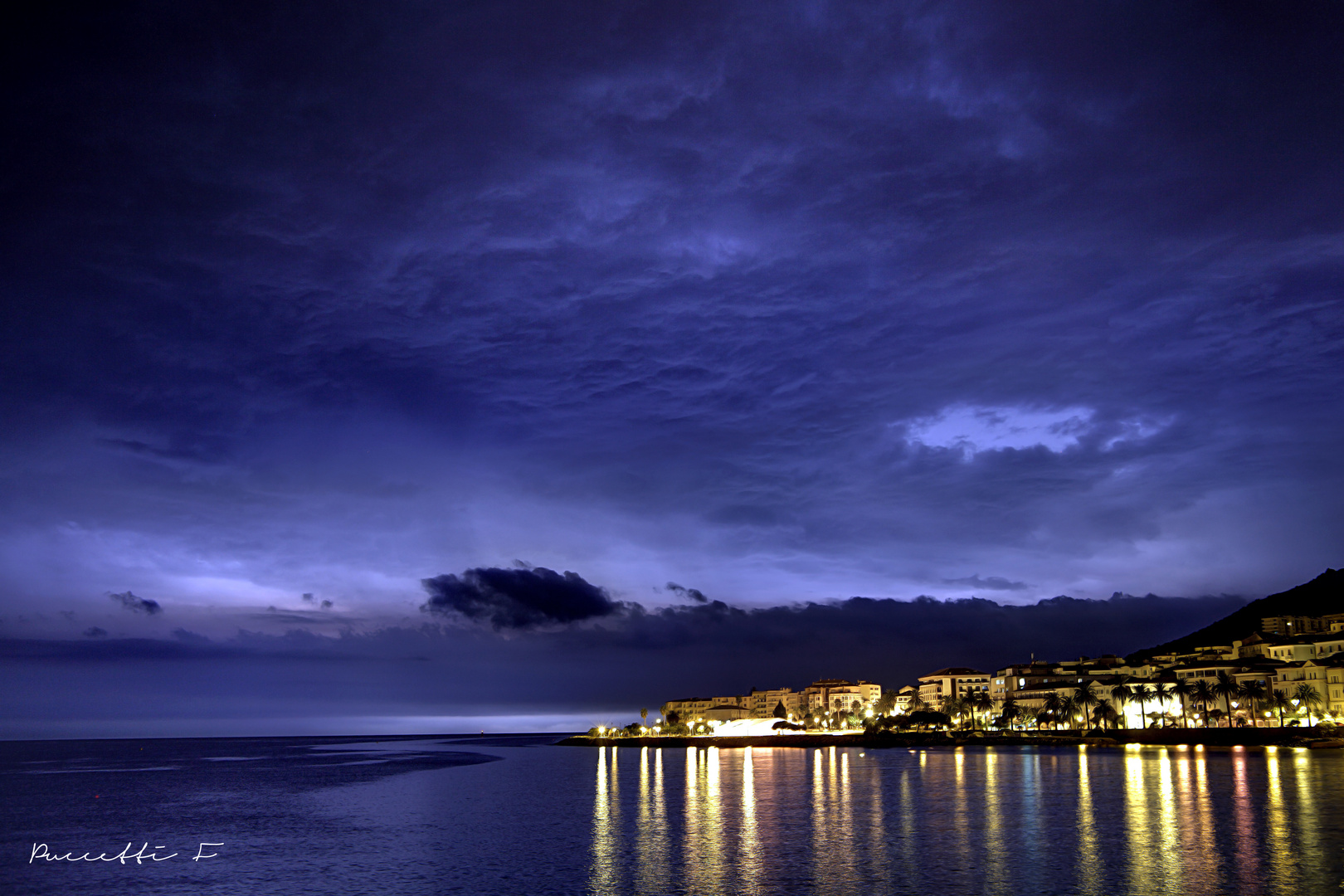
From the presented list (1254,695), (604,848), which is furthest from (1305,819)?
(1254,695)

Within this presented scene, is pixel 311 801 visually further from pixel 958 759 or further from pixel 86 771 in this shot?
pixel 86 771

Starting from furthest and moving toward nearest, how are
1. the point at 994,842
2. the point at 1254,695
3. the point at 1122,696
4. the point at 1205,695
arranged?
the point at 1122,696 < the point at 1205,695 < the point at 1254,695 < the point at 994,842

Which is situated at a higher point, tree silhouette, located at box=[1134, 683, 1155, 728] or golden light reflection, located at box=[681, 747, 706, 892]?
golden light reflection, located at box=[681, 747, 706, 892]

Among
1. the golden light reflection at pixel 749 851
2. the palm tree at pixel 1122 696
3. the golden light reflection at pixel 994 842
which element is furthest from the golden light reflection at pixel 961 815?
the palm tree at pixel 1122 696

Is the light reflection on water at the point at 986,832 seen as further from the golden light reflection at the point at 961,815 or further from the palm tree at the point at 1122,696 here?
the palm tree at the point at 1122,696

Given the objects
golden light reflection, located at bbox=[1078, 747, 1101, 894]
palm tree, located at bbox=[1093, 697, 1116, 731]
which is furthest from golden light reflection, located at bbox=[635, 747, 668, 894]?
palm tree, located at bbox=[1093, 697, 1116, 731]

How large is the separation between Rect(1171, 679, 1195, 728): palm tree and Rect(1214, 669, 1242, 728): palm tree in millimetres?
5153

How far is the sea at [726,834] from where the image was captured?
4438 cm

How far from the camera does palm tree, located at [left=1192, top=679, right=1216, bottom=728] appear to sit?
162125mm

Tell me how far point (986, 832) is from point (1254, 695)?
13107 centimetres

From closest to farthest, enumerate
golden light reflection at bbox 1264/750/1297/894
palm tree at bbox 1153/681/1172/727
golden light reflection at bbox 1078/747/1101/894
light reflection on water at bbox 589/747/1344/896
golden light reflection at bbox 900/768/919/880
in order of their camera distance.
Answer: golden light reflection at bbox 1264/750/1297/894 → golden light reflection at bbox 1078/747/1101/894 → light reflection on water at bbox 589/747/1344/896 → golden light reflection at bbox 900/768/919/880 → palm tree at bbox 1153/681/1172/727

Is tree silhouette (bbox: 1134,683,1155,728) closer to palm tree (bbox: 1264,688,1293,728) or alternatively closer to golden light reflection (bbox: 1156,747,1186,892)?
palm tree (bbox: 1264,688,1293,728)

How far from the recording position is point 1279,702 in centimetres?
15462

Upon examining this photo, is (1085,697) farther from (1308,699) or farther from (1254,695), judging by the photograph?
(1308,699)
